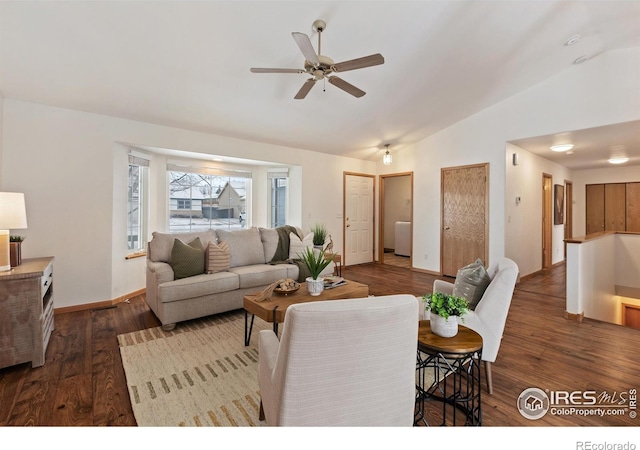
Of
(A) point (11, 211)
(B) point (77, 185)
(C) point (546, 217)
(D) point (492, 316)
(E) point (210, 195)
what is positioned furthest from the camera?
(C) point (546, 217)

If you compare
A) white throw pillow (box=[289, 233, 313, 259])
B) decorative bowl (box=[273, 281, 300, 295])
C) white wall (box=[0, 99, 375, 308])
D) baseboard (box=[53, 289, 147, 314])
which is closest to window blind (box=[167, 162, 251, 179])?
white wall (box=[0, 99, 375, 308])

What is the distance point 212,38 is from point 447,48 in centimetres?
236

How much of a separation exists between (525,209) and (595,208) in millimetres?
3712

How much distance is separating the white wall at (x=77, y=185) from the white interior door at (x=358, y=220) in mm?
3338

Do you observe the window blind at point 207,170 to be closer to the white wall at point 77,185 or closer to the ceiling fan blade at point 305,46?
the white wall at point 77,185

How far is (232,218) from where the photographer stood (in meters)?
5.47

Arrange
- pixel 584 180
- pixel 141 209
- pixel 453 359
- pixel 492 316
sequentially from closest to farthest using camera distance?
1. pixel 453 359
2. pixel 492 316
3. pixel 141 209
4. pixel 584 180

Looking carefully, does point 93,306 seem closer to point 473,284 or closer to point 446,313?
point 446,313

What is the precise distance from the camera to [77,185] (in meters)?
3.39

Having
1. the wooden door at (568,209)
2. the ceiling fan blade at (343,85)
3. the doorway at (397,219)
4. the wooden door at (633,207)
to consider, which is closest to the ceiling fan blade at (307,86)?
the ceiling fan blade at (343,85)

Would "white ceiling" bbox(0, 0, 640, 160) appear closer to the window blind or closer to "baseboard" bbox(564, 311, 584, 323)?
the window blind

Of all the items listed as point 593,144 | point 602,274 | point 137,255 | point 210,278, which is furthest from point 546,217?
point 137,255

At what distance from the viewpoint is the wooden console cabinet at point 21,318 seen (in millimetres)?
2182

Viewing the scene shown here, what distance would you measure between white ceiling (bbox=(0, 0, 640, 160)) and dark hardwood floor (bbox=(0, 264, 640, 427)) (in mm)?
2490
